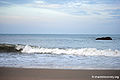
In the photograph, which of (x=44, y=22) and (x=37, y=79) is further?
(x=44, y=22)

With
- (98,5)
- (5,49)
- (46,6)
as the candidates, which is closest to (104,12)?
(98,5)

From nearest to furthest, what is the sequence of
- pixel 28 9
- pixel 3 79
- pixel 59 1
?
pixel 3 79 → pixel 59 1 → pixel 28 9

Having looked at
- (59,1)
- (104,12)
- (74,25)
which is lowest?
(74,25)

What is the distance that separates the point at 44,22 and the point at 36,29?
578 mm

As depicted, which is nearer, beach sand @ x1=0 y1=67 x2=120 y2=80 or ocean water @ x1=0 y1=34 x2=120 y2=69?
beach sand @ x1=0 y1=67 x2=120 y2=80

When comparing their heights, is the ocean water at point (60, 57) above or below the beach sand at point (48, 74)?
below

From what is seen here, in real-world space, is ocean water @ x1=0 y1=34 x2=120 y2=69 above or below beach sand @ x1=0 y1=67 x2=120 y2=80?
below

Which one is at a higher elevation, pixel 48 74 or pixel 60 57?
pixel 48 74

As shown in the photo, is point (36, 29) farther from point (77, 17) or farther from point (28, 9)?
point (77, 17)

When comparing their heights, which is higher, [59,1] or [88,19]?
[59,1]

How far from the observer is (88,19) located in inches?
292

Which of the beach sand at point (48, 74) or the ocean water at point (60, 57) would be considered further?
the ocean water at point (60, 57)

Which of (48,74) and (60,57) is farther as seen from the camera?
(60,57)

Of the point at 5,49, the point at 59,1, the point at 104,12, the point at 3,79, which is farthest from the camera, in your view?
the point at 104,12
